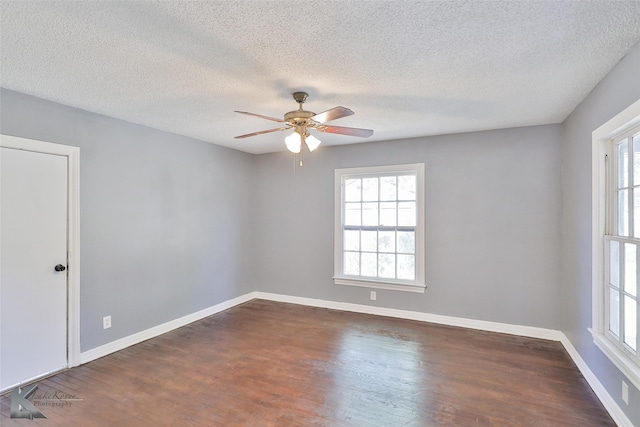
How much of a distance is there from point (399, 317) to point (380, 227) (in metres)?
1.27

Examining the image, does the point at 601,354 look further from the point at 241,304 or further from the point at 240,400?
the point at 241,304

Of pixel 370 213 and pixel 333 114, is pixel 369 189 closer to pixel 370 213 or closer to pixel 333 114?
pixel 370 213

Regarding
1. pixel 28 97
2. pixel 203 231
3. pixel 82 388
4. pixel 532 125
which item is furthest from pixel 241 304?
pixel 532 125

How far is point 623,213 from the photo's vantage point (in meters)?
2.20

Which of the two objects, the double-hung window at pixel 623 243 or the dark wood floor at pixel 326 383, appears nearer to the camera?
the double-hung window at pixel 623 243

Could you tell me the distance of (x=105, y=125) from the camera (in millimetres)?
3211

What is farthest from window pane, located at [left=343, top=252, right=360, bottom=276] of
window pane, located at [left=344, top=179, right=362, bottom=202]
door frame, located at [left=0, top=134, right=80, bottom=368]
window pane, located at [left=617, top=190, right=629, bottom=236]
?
door frame, located at [left=0, top=134, right=80, bottom=368]

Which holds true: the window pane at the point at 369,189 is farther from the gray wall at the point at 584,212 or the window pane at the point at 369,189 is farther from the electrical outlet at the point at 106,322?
the electrical outlet at the point at 106,322

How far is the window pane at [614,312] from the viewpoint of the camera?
2.23 meters

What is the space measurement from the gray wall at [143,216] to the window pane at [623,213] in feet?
14.4

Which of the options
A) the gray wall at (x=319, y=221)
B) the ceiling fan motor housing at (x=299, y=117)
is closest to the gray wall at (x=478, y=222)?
the gray wall at (x=319, y=221)

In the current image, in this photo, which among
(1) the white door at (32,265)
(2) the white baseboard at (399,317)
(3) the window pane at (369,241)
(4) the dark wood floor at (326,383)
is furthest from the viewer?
(3) the window pane at (369,241)

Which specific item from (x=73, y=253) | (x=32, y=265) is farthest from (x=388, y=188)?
(x=32, y=265)

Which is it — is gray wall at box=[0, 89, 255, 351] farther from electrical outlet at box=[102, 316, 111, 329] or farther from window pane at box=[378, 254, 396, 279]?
window pane at box=[378, 254, 396, 279]
